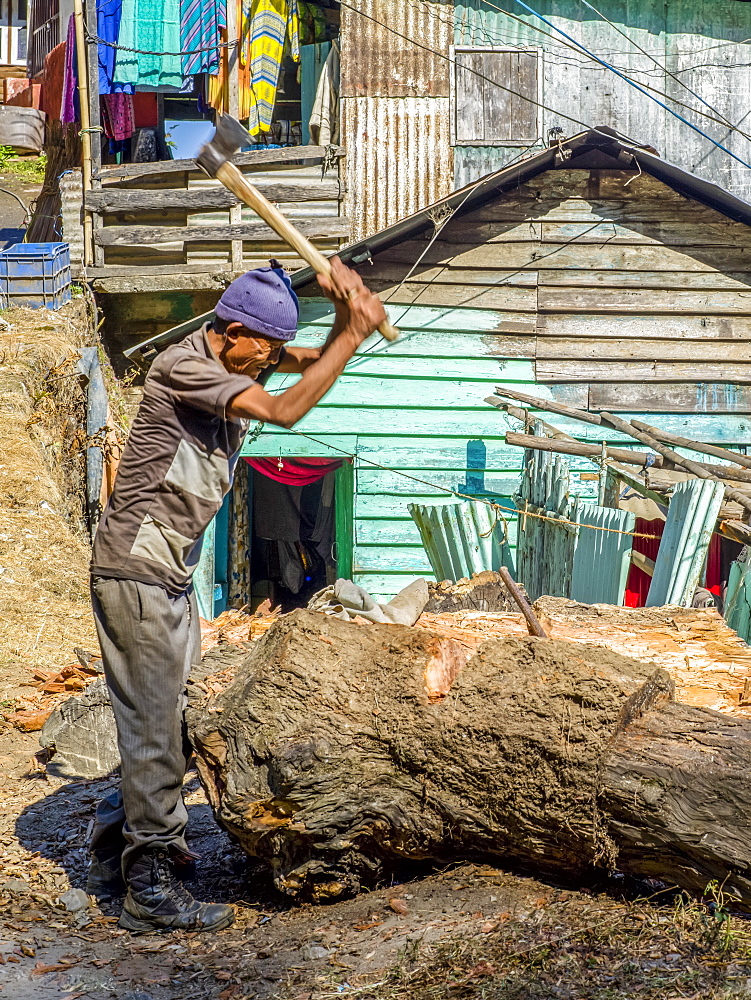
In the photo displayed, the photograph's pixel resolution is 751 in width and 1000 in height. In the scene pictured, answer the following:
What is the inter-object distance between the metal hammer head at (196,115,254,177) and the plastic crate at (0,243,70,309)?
26.7 ft

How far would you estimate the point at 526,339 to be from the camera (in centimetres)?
1066

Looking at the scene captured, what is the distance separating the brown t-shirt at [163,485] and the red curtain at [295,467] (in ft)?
24.8

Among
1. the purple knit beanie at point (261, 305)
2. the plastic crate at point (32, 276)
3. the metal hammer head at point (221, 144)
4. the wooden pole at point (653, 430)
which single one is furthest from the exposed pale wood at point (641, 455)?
the plastic crate at point (32, 276)

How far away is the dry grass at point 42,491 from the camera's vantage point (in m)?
7.11

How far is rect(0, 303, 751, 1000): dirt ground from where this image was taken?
264 centimetres

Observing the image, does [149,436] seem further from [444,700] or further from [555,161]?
[555,161]

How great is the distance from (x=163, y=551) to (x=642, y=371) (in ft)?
27.8

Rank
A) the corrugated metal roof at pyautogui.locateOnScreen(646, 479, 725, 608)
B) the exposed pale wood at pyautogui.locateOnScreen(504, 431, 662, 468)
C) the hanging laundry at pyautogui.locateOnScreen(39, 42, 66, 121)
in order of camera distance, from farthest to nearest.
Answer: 1. the hanging laundry at pyautogui.locateOnScreen(39, 42, 66, 121)
2. the exposed pale wood at pyautogui.locateOnScreen(504, 431, 662, 468)
3. the corrugated metal roof at pyautogui.locateOnScreen(646, 479, 725, 608)

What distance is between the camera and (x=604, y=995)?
2525 millimetres

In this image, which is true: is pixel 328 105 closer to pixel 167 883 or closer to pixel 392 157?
pixel 392 157

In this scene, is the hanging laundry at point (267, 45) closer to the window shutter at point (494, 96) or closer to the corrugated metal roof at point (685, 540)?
the window shutter at point (494, 96)

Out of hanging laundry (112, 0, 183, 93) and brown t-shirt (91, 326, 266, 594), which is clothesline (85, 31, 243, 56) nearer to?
hanging laundry (112, 0, 183, 93)

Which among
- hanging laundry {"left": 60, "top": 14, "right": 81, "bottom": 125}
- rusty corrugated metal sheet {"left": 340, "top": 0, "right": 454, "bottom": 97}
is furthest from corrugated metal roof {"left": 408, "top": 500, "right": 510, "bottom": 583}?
hanging laundry {"left": 60, "top": 14, "right": 81, "bottom": 125}

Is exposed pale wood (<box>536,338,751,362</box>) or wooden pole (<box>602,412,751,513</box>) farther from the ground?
exposed pale wood (<box>536,338,751,362</box>)
